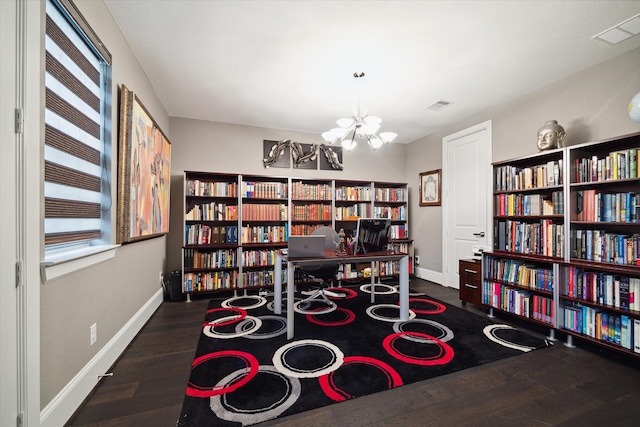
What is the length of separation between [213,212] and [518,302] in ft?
13.1

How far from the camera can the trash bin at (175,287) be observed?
11.7 feet

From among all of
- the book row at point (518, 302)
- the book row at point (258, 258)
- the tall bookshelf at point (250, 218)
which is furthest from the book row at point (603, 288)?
the book row at point (258, 258)

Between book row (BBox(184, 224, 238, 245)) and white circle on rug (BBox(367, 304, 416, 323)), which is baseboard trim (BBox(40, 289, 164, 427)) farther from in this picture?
white circle on rug (BBox(367, 304, 416, 323))

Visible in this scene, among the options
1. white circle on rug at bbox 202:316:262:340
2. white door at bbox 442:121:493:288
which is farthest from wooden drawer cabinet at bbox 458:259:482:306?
white circle on rug at bbox 202:316:262:340

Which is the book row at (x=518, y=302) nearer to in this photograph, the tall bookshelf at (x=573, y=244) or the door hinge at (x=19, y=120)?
the tall bookshelf at (x=573, y=244)

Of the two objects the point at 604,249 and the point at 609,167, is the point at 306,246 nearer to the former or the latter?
the point at 604,249

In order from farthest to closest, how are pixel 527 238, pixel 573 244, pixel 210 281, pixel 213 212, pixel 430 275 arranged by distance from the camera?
pixel 430 275 → pixel 213 212 → pixel 210 281 → pixel 527 238 → pixel 573 244

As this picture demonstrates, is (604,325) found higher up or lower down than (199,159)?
lower down

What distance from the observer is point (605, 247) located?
227 cm

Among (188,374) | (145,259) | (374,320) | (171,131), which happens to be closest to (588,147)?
(374,320)

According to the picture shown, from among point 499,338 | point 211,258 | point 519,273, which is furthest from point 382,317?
point 211,258

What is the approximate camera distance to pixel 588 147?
2459 millimetres

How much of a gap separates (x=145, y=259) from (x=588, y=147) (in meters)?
4.61

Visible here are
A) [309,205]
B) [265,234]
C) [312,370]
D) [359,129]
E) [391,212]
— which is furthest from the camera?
[391,212]
